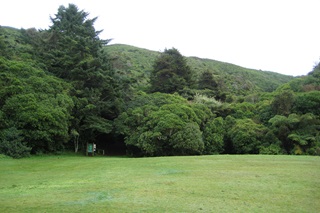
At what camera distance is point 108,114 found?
32969mm

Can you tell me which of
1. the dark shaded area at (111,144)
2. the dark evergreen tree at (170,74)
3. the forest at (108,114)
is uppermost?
the dark evergreen tree at (170,74)

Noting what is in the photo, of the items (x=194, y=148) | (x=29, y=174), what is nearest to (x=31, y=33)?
(x=194, y=148)

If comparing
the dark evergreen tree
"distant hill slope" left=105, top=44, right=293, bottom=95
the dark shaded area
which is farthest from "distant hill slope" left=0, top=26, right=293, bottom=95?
the dark shaded area

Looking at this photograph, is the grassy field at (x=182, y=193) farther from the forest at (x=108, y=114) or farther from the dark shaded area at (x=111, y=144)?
the dark shaded area at (x=111, y=144)

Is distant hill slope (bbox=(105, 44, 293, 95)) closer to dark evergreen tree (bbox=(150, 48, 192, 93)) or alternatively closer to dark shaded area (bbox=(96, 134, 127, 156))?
dark evergreen tree (bbox=(150, 48, 192, 93))

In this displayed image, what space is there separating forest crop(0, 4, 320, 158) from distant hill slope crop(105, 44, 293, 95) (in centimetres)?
1633

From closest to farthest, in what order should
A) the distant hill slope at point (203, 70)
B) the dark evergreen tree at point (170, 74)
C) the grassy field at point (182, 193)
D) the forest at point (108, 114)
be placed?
the grassy field at point (182, 193) → the forest at point (108, 114) → the dark evergreen tree at point (170, 74) → the distant hill slope at point (203, 70)

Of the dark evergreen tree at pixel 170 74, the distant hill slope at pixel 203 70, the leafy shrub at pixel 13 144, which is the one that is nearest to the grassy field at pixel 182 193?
the leafy shrub at pixel 13 144

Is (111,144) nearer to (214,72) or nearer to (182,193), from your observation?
(182,193)

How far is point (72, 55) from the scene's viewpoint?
31906 millimetres

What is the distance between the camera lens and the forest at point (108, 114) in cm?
2361

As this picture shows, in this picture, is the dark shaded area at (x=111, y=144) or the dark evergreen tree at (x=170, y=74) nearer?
the dark shaded area at (x=111, y=144)

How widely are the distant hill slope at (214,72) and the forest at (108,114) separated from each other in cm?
1633

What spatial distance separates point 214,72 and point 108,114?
33.3 m
